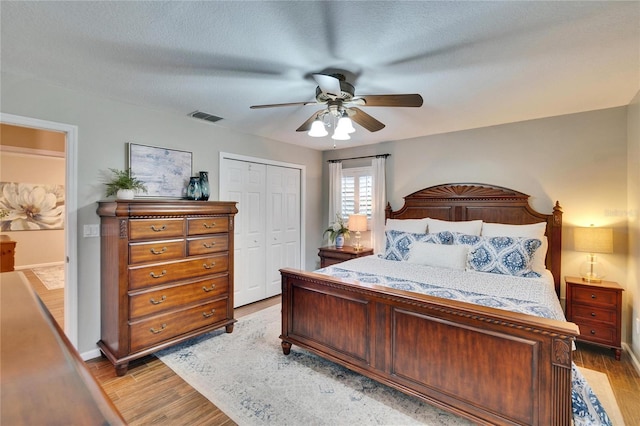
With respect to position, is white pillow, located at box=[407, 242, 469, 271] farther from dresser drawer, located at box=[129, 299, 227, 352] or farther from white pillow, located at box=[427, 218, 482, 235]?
dresser drawer, located at box=[129, 299, 227, 352]

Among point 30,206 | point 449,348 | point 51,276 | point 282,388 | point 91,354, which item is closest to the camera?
point 449,348

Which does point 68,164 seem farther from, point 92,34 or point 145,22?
→ point 145,22

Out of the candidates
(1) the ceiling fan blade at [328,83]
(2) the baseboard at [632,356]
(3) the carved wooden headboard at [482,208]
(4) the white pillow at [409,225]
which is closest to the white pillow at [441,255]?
(4) the white pillow at [409,225]

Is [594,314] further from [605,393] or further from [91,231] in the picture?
[91,231]

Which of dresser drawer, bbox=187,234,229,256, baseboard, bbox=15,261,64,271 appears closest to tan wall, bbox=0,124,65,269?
baseboard, bbox=15,261,64,271

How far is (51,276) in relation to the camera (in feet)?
18.9

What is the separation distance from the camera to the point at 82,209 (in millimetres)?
2818

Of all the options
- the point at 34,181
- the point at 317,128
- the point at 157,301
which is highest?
the point at 317,128

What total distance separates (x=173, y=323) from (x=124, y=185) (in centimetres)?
141

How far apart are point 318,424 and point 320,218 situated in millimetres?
3824

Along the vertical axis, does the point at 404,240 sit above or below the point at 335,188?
below

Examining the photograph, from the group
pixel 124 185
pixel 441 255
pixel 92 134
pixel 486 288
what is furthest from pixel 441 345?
pixel 92 134

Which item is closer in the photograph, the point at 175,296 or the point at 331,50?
the point at 331,50

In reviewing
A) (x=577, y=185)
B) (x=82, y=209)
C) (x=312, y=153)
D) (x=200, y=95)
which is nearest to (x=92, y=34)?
(x=200, y=95)
